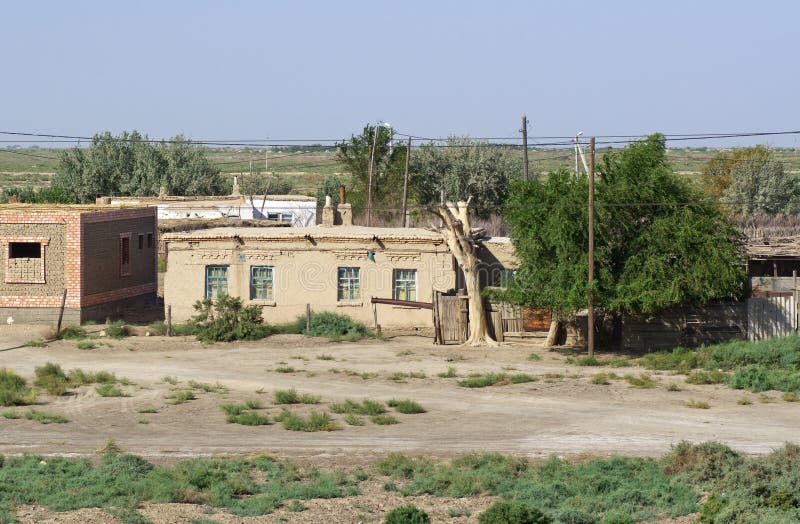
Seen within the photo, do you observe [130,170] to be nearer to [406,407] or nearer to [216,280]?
[216,280]

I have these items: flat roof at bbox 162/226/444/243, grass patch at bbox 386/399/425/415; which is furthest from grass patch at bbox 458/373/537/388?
flat roof at bbox 162/226/444/243

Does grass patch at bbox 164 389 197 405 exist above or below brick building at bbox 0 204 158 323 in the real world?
below

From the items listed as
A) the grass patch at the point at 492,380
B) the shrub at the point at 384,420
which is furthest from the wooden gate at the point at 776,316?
the shrub at the point at 384,420

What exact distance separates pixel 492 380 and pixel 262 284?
12216 millimetres

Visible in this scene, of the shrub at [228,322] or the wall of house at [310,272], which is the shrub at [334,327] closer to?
the wall of house at [310,272]

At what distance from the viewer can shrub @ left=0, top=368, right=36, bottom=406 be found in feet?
86.4

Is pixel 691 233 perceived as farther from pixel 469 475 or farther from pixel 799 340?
pixel 469 475

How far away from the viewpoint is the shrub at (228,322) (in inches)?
1435

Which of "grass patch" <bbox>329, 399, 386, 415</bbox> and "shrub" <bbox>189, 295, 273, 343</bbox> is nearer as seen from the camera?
"grass patch" <bbox>329, 399, 386, 415</bbox>

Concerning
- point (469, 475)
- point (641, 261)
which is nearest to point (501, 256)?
point (641, 261)

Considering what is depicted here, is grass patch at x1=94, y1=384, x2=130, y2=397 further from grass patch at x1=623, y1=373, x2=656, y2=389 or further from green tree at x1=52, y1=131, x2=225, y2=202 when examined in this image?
green tree at x1=52, y1=131, x2=225, y2=202

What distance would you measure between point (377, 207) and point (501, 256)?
2971 cm

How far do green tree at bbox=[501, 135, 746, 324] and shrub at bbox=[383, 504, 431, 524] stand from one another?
54.8 ft

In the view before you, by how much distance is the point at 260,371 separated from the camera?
31.4m
